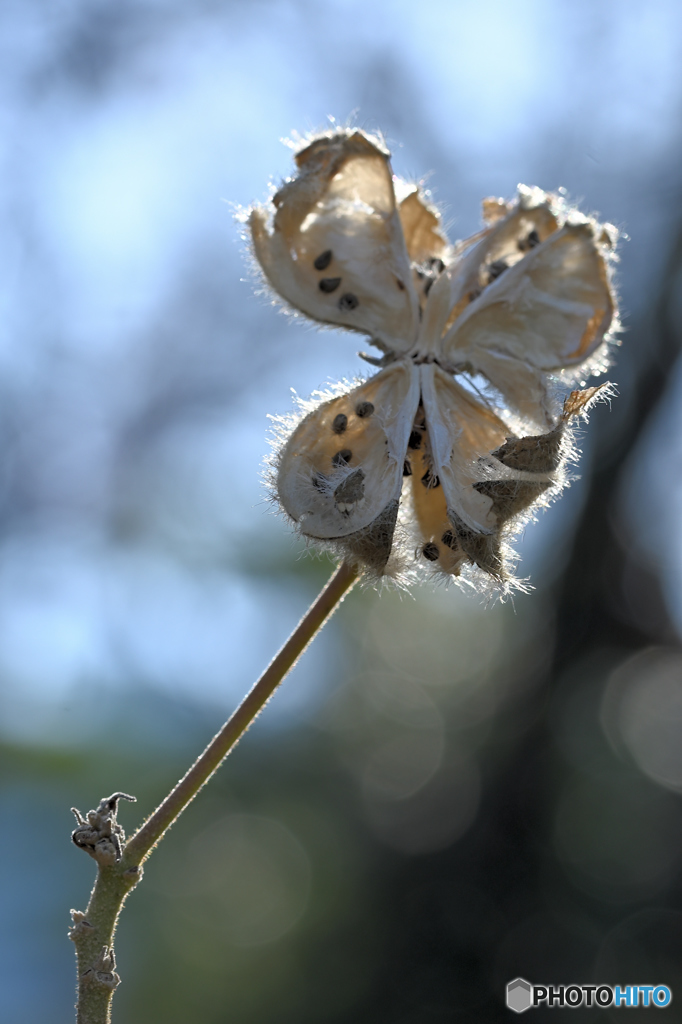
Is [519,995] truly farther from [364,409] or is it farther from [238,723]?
[364,409]

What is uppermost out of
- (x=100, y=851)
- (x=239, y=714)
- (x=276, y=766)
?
(x=276, y=766)

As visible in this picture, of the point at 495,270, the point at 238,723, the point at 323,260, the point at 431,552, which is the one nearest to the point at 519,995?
the point at 431,552

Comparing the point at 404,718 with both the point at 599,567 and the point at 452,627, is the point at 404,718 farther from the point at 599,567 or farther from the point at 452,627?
the point at 599,567

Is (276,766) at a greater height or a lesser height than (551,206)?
greater

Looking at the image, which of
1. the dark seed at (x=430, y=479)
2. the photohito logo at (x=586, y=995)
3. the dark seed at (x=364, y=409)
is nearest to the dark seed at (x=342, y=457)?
the dark seed at (x=364, y=409)

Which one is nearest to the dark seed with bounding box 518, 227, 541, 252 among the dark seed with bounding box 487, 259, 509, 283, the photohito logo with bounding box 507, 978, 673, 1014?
the dark seed with bounding box 487, 259, 509, 283

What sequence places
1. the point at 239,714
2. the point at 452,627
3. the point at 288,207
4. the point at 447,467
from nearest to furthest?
the point at 239,714, the point at 447,467, the point at 288,207, the point at 452,627

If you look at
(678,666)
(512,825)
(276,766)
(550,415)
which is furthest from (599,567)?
(550,415)

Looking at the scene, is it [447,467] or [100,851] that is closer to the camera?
[100,851]
